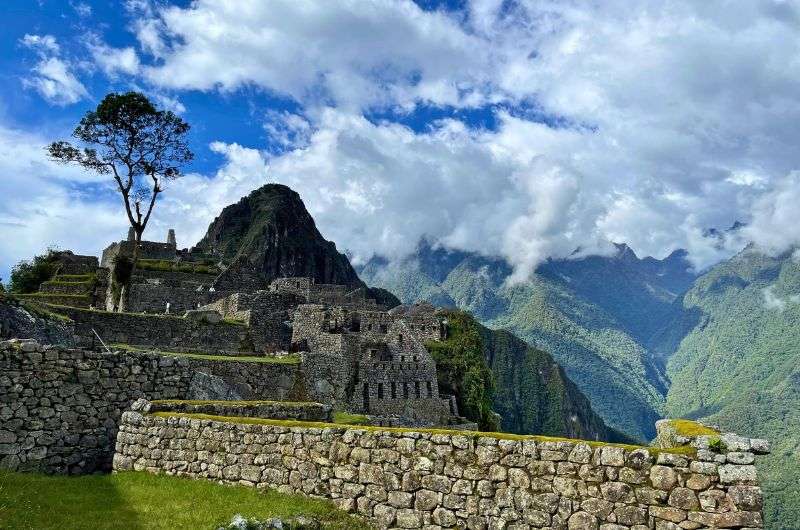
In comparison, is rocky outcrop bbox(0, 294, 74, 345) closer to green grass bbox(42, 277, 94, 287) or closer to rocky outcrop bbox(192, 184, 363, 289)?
green grass bbox(42, 277, 94, 287)

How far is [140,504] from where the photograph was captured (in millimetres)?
11461

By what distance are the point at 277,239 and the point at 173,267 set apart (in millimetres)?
42795

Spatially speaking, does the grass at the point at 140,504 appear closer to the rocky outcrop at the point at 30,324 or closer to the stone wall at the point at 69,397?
the stone wall at the point at 69,397

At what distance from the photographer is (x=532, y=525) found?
9.28m

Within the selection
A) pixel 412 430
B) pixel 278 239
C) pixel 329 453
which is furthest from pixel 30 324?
pixel 278 239

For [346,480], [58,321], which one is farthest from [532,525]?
[58,321]

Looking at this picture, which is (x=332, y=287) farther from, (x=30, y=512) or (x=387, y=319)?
(x=30, y=512)

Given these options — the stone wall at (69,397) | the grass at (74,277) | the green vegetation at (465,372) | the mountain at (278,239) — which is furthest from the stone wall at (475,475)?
the mountain at (278,239)

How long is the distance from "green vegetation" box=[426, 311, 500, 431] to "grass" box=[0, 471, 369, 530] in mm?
29796

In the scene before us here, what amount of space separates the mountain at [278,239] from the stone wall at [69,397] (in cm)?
7077

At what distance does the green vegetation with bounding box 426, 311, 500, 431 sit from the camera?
4178 cm

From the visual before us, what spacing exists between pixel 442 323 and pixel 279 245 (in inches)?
2109

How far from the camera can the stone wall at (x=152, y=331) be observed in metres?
26.7

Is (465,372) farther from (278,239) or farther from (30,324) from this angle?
(278,239)
